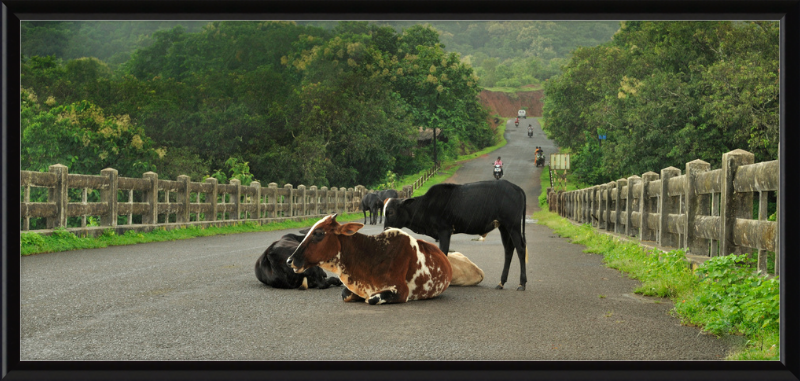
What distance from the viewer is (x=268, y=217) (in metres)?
24.4

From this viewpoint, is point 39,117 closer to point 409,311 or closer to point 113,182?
point 113,182

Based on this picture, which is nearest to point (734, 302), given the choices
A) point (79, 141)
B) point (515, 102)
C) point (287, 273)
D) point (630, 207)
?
point (287, 273)

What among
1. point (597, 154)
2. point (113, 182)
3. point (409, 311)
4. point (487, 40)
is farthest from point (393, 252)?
point (597, 154)

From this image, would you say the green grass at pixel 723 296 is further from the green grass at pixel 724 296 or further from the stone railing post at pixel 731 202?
the stone railing post at pixel 731 202

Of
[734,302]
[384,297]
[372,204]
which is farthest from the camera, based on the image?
[372,204]

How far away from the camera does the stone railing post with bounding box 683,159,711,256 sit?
Answer: 7703 millimetres

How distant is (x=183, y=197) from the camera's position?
58.4ft

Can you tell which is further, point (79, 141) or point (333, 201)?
point (333, 201)

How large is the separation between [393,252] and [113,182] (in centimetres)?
1021

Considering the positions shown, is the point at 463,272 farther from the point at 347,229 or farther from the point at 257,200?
the point at 257,200

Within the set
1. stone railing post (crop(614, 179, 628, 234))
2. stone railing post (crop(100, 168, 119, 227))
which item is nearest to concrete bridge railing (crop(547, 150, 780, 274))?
stone railing post (crop(614, 179, 628, 234))

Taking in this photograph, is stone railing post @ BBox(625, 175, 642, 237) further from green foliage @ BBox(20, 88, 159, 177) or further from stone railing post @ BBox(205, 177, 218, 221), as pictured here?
green foliage @ BBox(20, 88, 159, 177)

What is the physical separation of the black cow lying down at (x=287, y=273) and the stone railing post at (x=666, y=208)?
487 cm

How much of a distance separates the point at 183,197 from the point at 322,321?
45.2ft
